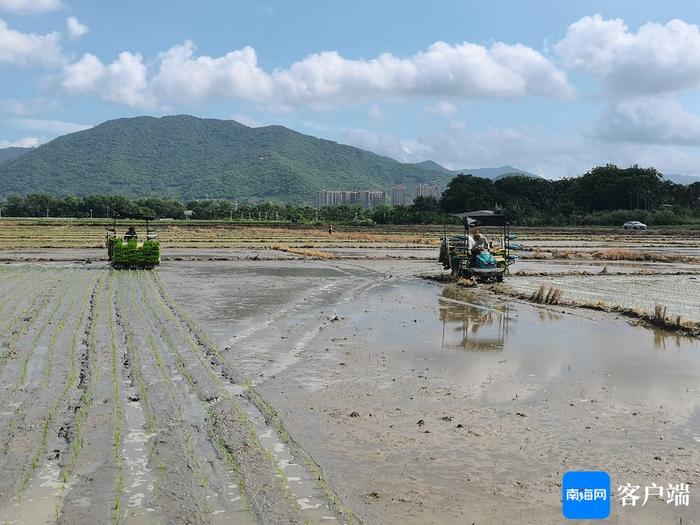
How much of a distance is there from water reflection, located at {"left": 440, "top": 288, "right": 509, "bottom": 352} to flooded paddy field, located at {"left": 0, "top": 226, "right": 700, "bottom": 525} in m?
0.10

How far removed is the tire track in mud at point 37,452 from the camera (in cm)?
506

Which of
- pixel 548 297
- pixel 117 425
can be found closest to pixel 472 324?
Result: pixel 548 297

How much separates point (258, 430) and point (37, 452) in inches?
80.1

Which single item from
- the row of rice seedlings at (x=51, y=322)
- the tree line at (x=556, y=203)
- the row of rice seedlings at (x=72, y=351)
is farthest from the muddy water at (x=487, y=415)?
the tree line at (x=556, y=203)

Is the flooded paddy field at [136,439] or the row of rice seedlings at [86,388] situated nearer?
the flooded paddy field at [136,439]

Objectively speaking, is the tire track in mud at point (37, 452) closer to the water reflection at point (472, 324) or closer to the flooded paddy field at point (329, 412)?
the flooded paddy field at point (329, 412)

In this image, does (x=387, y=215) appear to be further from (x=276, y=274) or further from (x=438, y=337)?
(x=438, y=337)

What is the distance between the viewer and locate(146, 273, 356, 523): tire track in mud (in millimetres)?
5195

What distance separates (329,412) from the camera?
7.70 metres

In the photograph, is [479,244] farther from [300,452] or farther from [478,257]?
[300,452]

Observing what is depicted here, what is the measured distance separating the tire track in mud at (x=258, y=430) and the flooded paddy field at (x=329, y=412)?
26 mm

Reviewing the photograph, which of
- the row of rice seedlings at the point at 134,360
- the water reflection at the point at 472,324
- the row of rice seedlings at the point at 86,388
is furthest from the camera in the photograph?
the water reflection at the point at 472,324

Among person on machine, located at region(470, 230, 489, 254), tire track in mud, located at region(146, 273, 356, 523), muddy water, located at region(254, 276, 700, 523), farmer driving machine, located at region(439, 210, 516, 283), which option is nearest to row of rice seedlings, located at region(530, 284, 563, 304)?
farmer driving machine, located at region(439, 210, 516, 283)

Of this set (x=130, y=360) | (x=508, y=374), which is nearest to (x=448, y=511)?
(x=508, y=374)
